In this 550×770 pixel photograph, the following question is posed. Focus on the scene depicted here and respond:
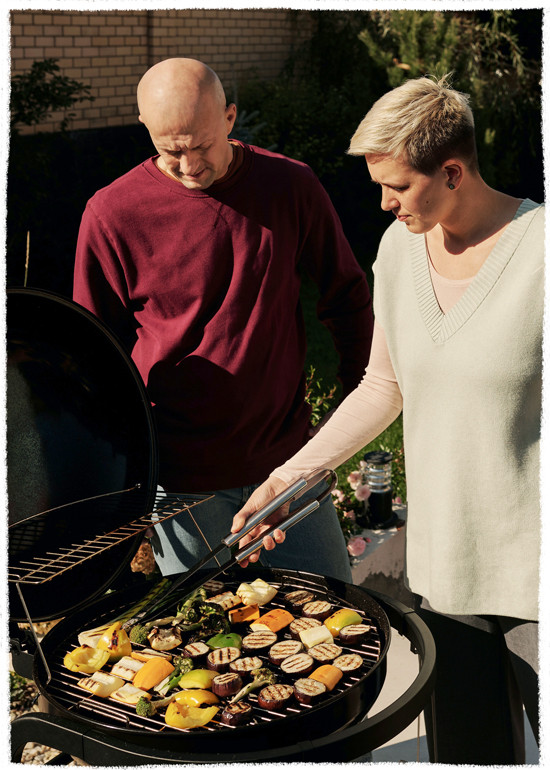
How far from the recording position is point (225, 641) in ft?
6.31

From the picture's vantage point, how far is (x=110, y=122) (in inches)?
290

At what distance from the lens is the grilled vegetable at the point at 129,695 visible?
1.73 meters

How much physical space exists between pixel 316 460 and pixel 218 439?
0.36 meters

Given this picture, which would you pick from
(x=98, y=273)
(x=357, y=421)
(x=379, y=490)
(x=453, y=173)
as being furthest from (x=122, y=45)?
(x=453, y=173)

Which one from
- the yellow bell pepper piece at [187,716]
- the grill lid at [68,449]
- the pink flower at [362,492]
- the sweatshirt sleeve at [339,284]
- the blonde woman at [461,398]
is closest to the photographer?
the yellow bell pepper piece at [187,716]

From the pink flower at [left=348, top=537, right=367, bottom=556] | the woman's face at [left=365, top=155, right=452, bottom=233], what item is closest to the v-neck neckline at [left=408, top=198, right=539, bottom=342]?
the woman's face at [left=365, top=155, right=452, bottom=233]

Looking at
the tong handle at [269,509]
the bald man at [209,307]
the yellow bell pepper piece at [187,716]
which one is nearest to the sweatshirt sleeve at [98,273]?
the bald man at [209,307]

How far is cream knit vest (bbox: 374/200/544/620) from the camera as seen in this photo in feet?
5.69

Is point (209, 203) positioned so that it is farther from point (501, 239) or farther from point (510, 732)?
point (510, 732)

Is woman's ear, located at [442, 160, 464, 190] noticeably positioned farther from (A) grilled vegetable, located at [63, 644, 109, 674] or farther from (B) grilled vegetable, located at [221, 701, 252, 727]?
(A) grilled vegetable, located at [63, 644, 109, 674]

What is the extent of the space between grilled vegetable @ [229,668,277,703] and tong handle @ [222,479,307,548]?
0.28 metres

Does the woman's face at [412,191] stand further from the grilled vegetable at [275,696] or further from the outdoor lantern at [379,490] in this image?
the outdoor lantern at [379,490]

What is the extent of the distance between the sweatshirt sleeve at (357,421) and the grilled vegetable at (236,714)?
549 mm

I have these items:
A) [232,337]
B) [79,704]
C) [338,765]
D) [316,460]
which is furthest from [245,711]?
[232,337]
